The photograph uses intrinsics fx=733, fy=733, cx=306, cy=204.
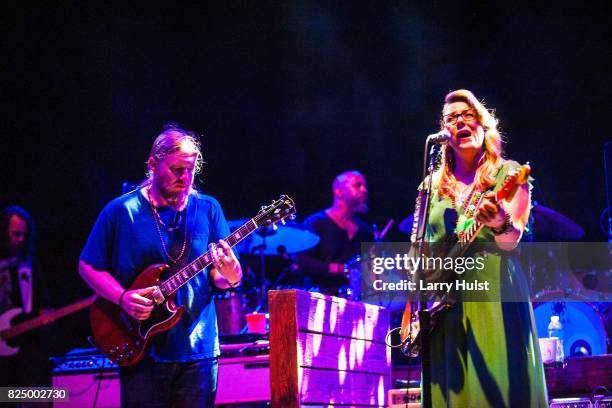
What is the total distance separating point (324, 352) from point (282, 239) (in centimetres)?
396

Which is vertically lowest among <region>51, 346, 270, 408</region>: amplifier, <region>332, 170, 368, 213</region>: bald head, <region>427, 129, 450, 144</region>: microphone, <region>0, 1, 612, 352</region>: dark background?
<region>51, 346, 270, 408</region>: amplifier

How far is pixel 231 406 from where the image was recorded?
5.91 m

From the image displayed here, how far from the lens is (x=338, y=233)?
27.3 feet

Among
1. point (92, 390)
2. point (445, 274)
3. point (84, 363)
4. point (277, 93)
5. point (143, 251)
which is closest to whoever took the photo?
point (445, 274)

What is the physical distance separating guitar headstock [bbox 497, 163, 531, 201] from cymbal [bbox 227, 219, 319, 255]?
15.8ft

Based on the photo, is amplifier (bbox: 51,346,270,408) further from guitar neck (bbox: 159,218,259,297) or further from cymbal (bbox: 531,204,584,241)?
cymbal (bbox: 531,204,584,241)

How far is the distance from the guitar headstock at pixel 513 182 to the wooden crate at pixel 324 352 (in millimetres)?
1231

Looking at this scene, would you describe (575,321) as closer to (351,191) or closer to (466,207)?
(351,191)

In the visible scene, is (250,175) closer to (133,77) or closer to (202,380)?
(133,77)

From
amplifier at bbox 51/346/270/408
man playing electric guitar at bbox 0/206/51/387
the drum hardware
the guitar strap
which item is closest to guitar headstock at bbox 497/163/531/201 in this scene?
the guitar strap

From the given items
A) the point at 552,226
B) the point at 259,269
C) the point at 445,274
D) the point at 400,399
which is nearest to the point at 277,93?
the point at 259,269

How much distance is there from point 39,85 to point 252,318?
3751 millimetres

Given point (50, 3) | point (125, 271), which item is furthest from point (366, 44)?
point (125, 271)

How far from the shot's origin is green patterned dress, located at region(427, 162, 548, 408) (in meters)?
3.24
